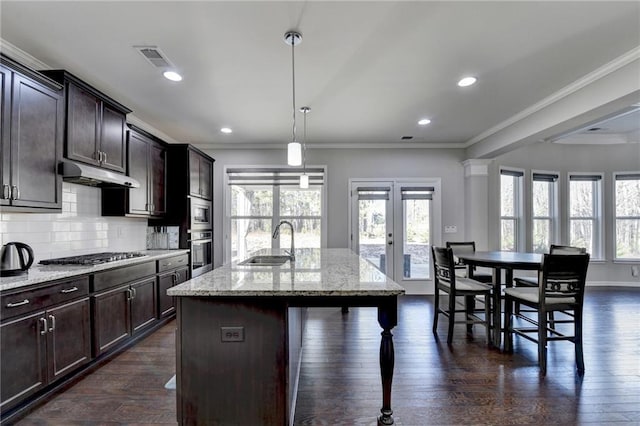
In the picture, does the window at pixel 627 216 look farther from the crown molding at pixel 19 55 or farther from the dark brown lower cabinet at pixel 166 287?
the crown molding at pixel 19 55

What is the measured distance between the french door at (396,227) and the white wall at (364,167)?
0.19m

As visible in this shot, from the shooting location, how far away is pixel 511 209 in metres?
5.68

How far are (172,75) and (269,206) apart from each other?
2.87 metres

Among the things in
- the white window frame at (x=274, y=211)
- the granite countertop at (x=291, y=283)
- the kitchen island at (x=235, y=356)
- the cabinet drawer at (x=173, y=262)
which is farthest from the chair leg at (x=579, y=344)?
the cabinet drawer at (x=173, y=262)

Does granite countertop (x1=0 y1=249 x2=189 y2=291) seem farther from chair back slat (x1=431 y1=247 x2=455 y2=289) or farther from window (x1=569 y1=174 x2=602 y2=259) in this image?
window (x1=569 y1=174 x2=602 y2=259)

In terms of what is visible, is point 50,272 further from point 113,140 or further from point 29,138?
point 113,140

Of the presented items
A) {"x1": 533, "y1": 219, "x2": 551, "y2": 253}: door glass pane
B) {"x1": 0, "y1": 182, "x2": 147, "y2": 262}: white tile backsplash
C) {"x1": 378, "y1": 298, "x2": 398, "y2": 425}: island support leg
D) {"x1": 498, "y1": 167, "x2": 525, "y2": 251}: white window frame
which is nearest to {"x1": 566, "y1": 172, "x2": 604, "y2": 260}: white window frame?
{"x1": 533, "y1": 219, "x2": 551, "y2": 253}: door glass pane

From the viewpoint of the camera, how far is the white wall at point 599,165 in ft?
19.0

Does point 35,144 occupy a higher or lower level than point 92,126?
lower

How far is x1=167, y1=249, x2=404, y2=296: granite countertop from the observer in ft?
5.10

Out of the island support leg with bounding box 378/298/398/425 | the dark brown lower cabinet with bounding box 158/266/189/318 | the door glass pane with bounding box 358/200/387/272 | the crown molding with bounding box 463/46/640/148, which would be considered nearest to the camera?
the island support leg with bounding box 378/298/398/425

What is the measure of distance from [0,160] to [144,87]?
1.44m

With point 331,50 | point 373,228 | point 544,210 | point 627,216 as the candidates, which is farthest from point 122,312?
point 627,216

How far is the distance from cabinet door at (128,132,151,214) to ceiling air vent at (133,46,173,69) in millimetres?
1178
